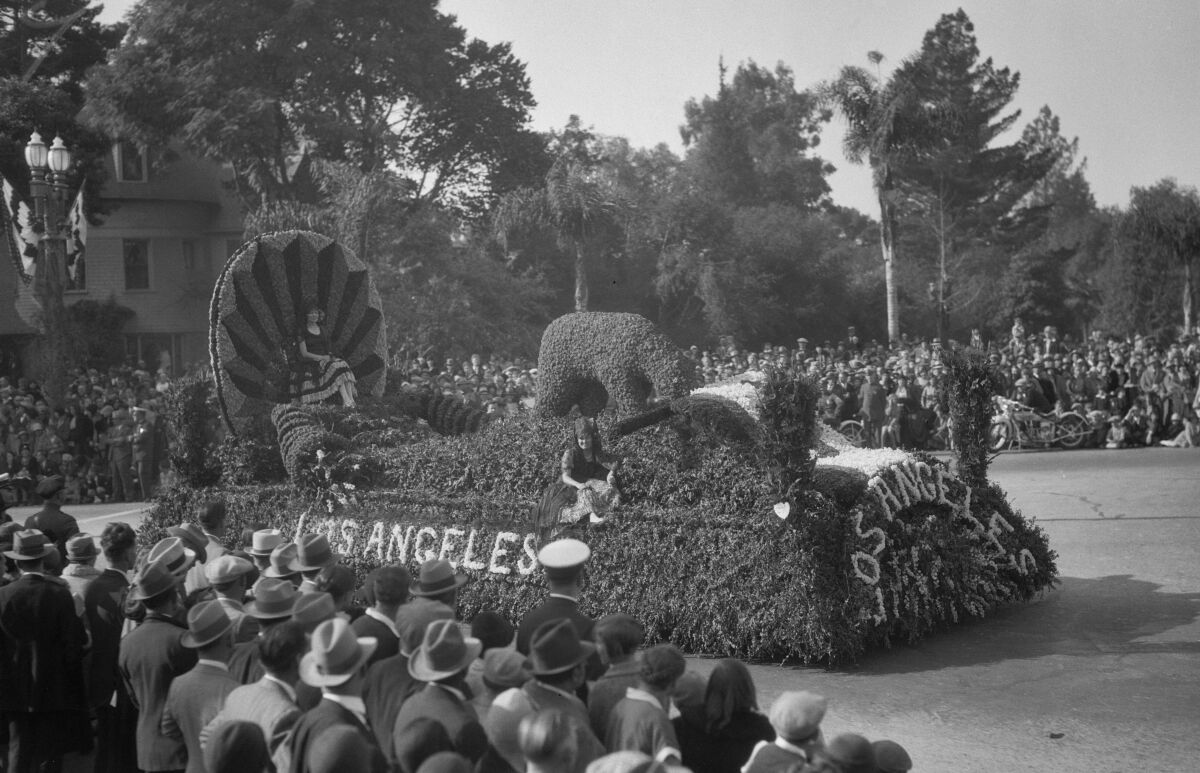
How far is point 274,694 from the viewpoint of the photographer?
15.0 feet

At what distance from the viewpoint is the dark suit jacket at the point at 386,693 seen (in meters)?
4.76

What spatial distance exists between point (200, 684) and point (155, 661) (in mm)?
568

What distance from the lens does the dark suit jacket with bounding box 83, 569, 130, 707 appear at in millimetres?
6325

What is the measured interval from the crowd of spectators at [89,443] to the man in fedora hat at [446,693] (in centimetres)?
1851

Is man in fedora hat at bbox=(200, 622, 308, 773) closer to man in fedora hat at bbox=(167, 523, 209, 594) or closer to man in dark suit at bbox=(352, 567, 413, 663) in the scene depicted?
man in dark suit at bbox=(352, 567, 413, 663)

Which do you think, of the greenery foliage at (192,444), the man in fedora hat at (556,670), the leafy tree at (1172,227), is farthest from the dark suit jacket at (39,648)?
the leafy tree at (1172,227)

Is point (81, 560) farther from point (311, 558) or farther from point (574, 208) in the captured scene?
point (574, 208)

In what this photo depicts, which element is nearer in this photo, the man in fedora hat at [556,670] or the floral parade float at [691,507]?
the man in fedora hat at [556,670]

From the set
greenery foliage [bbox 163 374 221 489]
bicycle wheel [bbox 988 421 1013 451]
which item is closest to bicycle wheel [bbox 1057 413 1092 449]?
bicycle wheel [bbox 988 421 1013 451]

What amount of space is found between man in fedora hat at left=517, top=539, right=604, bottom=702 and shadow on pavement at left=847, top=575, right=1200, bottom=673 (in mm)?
4040

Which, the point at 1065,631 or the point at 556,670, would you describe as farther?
the point at 1065,631

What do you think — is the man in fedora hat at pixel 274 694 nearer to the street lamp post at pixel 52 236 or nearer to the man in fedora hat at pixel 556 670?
the man in fedora hat at pixel 556 670

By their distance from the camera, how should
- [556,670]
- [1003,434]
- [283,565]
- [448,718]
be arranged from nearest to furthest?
[448,718], [556,670], [283,565], [1003,434]

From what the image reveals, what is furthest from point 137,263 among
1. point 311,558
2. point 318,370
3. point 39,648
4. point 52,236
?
point 311,558
